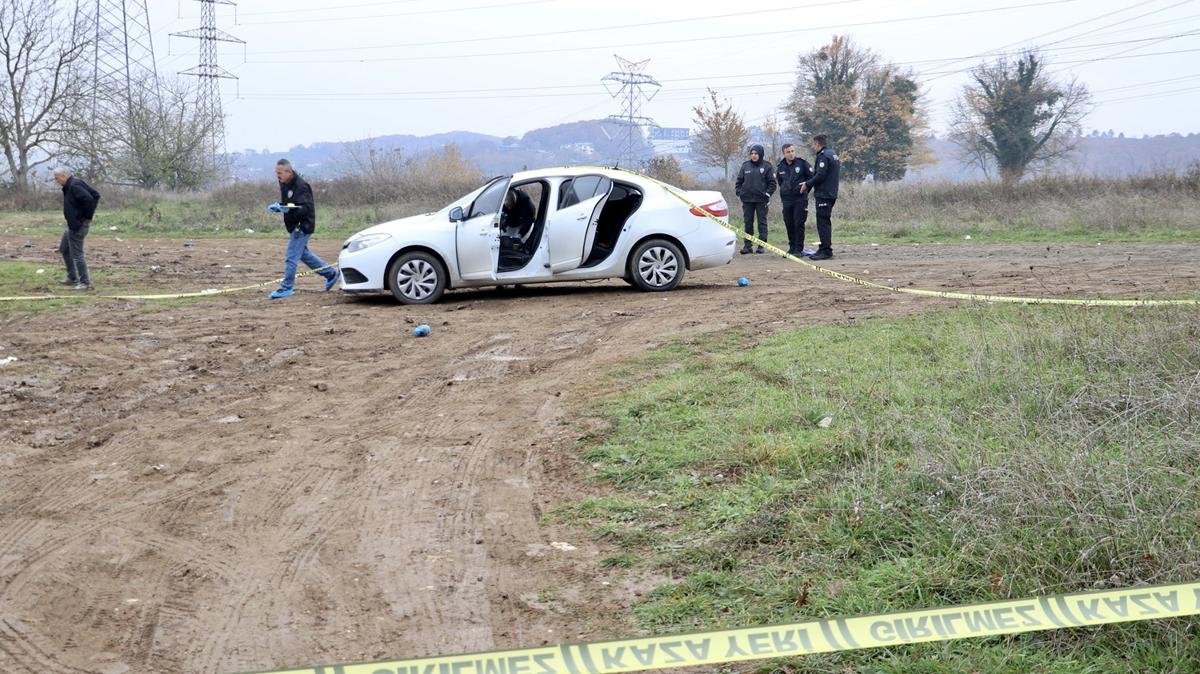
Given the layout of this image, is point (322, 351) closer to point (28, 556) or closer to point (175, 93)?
point (28, 556)

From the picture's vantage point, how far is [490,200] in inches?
516

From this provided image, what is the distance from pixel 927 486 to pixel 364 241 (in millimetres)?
9537

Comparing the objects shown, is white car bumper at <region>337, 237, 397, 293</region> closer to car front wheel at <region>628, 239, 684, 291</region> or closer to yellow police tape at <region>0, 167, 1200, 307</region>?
yellow police tape at <region>0, 167, 1200, 307</region>

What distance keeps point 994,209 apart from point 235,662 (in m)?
24.1

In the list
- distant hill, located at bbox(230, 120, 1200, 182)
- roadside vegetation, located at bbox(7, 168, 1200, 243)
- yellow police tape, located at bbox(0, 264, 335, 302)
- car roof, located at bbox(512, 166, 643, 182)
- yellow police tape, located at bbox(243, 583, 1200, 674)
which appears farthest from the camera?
distant hill, located at bbox(230, 120, 1200, 182)

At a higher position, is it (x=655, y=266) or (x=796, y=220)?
(x=796, y=220)

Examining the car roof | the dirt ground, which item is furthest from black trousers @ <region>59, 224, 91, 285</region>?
the car roof

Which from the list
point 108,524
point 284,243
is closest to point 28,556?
point 108,524

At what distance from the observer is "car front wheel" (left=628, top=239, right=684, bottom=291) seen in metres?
13.5

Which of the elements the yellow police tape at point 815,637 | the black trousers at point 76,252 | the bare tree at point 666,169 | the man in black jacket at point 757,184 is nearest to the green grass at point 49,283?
the black trousers at point 76,252

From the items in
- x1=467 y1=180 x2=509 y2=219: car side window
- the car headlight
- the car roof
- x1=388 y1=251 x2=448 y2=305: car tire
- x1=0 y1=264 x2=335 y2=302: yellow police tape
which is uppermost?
the car roof

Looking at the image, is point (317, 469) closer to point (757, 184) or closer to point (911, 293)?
point (911, 293)

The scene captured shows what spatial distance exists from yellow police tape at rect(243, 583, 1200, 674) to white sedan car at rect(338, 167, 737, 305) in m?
10.1

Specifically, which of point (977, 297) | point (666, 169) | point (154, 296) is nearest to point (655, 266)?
point (977, 297)
